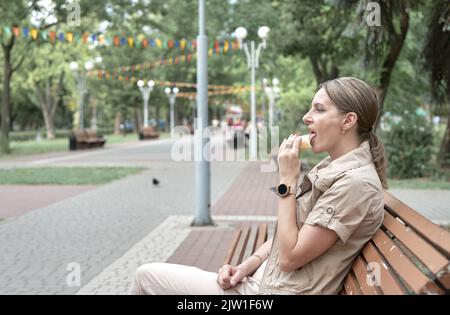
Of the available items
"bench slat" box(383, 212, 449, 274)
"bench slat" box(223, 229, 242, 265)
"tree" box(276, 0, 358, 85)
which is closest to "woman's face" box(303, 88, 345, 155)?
"bench slat" box(383, 212, 449, 274)

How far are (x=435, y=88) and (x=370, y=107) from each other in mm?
10007

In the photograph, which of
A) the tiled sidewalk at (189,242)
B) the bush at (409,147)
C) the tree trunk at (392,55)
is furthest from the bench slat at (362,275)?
the bush at (409,147)

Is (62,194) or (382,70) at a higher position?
(382,70)

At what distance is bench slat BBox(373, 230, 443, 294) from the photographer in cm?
158

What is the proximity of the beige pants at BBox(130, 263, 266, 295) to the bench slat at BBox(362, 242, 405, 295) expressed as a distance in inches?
22.3

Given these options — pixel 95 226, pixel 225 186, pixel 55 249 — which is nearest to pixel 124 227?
pixel 95 226

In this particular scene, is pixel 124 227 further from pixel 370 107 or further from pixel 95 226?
pixel 370 107

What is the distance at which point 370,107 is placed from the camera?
227 centimetres

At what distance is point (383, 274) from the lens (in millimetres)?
1938

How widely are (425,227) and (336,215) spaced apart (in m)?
0.32

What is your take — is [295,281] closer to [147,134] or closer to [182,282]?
[182,282]

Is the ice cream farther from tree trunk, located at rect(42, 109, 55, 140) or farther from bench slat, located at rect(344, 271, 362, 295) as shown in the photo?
tree trunk, located at rect(42, 109, 55, 140)

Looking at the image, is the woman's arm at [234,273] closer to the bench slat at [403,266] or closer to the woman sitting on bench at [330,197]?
the woman sitting on bench at [330,197]
